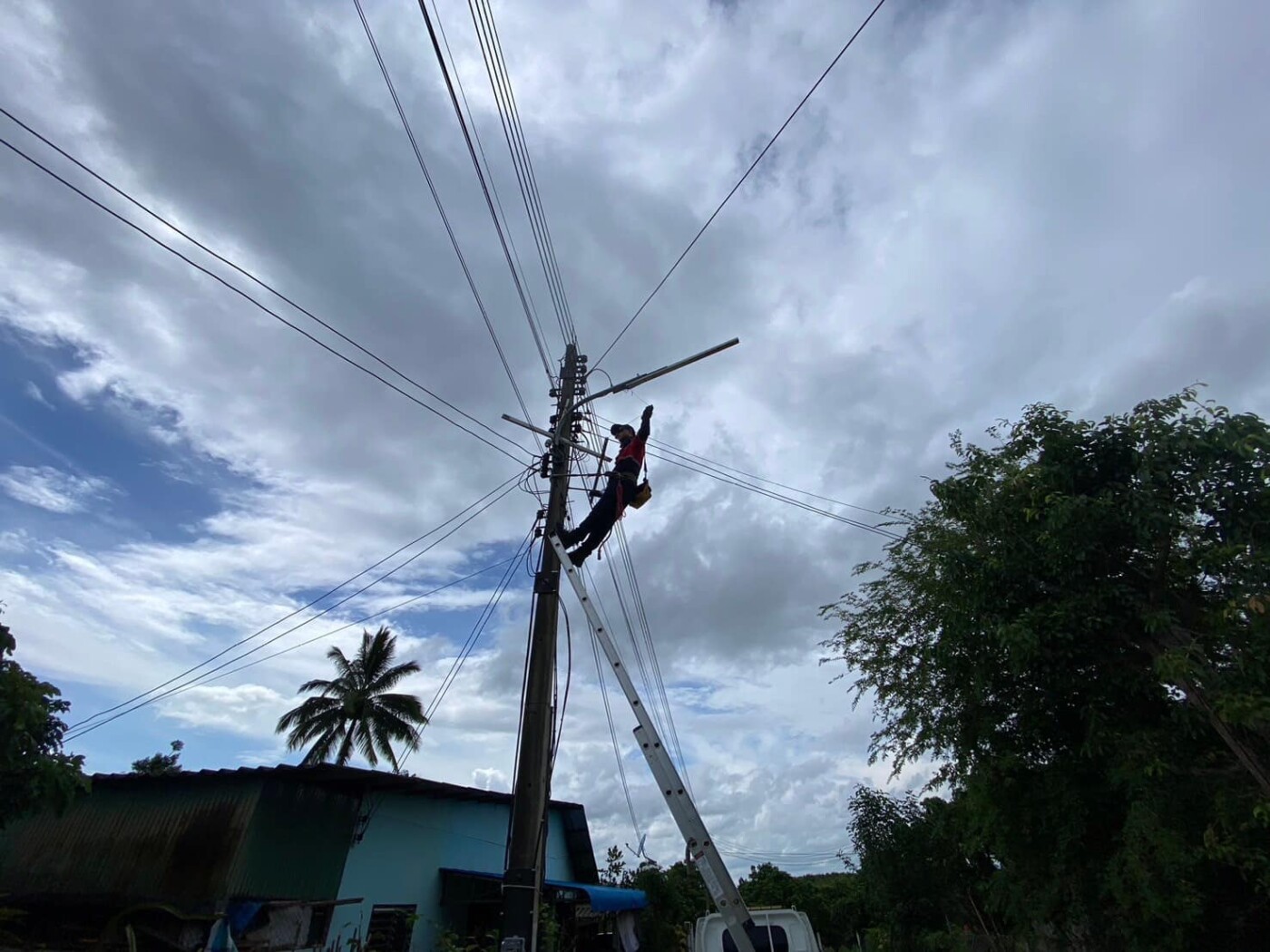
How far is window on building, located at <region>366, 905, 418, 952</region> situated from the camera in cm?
1238

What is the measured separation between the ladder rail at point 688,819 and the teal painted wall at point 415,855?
966 cm

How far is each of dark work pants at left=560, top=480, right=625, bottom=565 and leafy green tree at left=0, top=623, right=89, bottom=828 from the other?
5773mm

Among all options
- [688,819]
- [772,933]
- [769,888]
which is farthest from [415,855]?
[769,888]

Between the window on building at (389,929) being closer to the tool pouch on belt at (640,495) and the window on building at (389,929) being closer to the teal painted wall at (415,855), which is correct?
the teal painted wall at (415,855)

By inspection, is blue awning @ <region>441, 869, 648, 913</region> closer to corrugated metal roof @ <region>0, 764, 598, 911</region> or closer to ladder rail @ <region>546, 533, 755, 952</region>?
corrugated metal roof @ <region>0, 764, 598, 911</region>

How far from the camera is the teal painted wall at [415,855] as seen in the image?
1224 cm

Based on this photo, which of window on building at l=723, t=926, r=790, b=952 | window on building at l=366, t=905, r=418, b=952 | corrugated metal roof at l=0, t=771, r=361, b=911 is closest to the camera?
window on building at l=723, t=926, r=790, b=952

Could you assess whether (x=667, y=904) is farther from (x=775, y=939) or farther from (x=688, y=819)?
(x=688, y=819)

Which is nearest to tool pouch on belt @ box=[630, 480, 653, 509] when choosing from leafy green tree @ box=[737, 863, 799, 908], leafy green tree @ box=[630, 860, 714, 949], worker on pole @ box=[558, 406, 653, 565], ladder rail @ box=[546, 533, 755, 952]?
worker on pole @ box=[558, 406, 653, 565]

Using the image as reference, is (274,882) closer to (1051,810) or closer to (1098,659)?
(1051,810)

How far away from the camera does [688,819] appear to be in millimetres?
4492

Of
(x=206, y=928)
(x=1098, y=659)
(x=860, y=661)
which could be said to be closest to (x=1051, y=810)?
(x=1098, y=659)

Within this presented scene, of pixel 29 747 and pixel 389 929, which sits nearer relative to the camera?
pixel 29 747

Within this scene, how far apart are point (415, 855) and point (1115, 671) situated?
38.8ft
